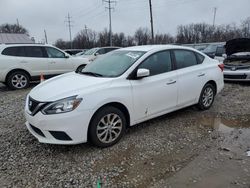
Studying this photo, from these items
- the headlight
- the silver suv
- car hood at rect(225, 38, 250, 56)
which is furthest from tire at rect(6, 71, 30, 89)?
car hood at rect(225, 38, 250, 56)

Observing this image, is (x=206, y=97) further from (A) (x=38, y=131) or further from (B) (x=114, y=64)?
(A) (x=38, y=131)

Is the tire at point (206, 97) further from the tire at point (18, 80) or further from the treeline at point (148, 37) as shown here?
the treeline at point (148, 37)

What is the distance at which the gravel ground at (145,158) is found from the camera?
10.4ft

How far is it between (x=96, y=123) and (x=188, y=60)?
2.66 m

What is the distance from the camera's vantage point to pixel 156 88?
449 centimetres

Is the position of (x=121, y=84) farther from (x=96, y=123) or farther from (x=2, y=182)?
(x=2, y=182)

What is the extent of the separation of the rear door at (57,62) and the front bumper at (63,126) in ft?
21.1

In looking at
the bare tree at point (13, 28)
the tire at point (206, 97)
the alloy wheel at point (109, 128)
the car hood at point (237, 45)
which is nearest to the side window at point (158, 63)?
the alloy wheel at point (109, 128)

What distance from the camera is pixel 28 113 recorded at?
3887 mm

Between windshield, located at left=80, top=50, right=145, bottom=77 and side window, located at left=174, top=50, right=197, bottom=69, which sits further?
side window, located at left=174, top=50, right=197, bottom=69

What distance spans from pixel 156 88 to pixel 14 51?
6.65 meters

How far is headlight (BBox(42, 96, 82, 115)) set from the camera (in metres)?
3.54

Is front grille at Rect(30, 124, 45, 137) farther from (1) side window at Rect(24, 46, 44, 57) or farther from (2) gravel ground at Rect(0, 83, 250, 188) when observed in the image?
(1) side window at Rect(24, 46, 44, 57)

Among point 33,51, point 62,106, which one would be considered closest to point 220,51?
point 33,51
